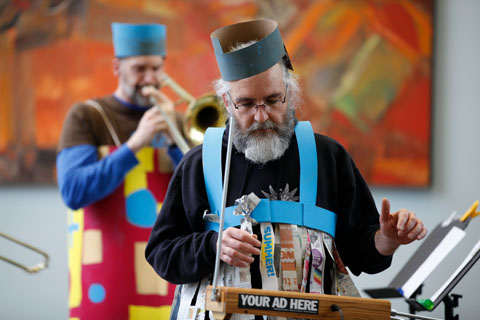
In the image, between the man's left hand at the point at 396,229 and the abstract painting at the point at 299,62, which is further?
the abstract painting at the point at 299,62

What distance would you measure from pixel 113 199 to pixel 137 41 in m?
0.77

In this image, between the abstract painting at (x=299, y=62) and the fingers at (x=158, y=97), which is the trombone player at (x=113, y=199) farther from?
the abstract painting at (x=299, y=62)

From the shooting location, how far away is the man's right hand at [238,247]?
1.36 metres

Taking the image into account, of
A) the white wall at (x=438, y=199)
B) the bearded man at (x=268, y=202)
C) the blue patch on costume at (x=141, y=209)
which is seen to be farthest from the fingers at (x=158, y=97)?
the white wall at (x=438, y=199)

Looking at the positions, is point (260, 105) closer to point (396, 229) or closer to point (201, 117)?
point (396, 229)

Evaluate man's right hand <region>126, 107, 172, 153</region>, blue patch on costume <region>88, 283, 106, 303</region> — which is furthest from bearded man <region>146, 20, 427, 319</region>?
blue patch on costume <region>88, 283, 106, 303</region>

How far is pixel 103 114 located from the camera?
8.79 ft

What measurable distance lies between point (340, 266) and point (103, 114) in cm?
149

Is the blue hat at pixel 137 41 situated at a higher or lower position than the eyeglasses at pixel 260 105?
higher

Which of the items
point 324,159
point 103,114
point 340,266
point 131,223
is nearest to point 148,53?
point 103,114

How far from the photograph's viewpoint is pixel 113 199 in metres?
2.59

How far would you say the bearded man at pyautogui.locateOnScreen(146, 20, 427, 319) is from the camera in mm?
1514

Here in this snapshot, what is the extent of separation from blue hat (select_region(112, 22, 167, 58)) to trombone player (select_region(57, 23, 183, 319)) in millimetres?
196

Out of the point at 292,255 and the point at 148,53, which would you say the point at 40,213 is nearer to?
the point at 148,53
